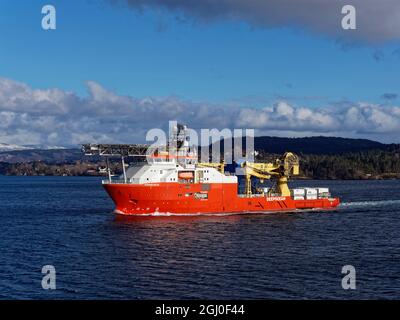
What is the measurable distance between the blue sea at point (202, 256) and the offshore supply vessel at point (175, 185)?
2397 millimetres

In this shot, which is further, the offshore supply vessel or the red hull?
the offshore supply vessel

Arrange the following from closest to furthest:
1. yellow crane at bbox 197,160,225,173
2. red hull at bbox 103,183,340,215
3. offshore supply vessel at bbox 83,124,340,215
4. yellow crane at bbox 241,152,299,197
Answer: red hull at bbox 103,183,340,215 < offshore supply vessel at bbox 83,124,340,215 < yellow crane at bbox 197,160,225,173 < yellow crane at bbox 241,152,299,197

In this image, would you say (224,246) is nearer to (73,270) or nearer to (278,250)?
(278,250)

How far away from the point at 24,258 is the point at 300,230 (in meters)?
30.5

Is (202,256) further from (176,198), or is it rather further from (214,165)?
(214,165)

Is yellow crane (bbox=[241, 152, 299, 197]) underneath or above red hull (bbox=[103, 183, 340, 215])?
above

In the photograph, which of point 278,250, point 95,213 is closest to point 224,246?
point 278,250

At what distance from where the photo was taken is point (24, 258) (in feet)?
148

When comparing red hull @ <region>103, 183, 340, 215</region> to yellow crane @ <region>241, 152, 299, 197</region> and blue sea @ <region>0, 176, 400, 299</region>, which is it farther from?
yellow crane @ <region>241, 152, 299, 197</region>

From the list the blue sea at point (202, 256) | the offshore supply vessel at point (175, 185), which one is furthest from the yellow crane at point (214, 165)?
the blue sea at point (202, 256)

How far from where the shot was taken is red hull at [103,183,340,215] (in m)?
65.8

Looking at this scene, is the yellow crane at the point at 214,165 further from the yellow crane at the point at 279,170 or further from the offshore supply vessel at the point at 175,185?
the yellow crane at the point at 279,170

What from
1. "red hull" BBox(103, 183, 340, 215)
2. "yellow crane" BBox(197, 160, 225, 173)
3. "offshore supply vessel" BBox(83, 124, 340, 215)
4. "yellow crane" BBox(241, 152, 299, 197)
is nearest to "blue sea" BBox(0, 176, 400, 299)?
"red hull" BBox(103, 183, 340, 215)

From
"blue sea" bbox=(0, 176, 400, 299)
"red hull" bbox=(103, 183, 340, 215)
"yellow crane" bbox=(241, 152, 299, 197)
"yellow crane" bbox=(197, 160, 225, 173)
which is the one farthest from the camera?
"yellow crane" bbox=(241, 152, 299, 197)
